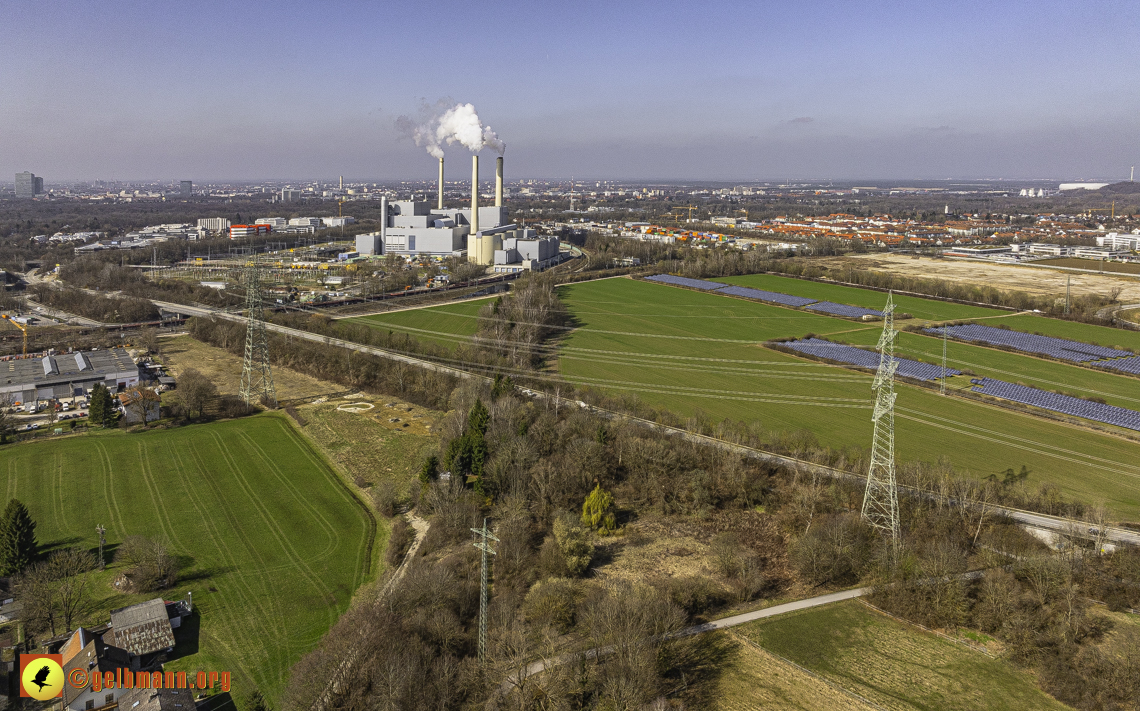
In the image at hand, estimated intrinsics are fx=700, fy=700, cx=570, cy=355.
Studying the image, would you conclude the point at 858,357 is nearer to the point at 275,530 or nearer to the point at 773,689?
the point at 773,689

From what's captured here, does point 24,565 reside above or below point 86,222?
below

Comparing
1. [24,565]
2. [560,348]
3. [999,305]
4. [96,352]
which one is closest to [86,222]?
[96,352]

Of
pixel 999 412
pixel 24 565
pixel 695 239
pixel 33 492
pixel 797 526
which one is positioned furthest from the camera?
pixel 695 239

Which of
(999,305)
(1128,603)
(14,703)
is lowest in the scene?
(14,703)

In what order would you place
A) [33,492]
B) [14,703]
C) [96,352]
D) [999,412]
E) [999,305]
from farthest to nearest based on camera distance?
[999,305]
[96,352]
[999,412]
[33,492]
[14,703]

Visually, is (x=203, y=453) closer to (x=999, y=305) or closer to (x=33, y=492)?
(x=33, y=492)

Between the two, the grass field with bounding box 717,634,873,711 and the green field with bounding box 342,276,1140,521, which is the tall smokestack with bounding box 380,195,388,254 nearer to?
the green field with bounding box 342,276,1140,521

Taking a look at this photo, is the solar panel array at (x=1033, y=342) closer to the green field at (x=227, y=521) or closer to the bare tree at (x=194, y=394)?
the green field at (x=227, y=521)
